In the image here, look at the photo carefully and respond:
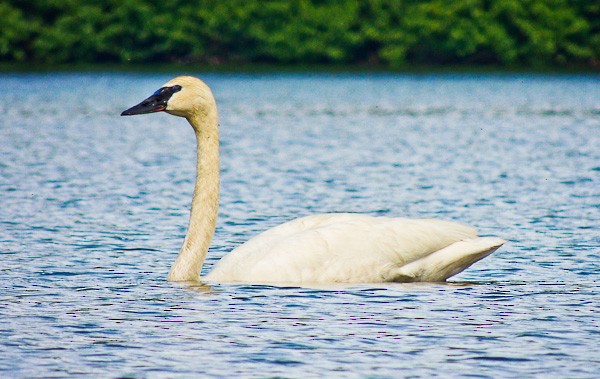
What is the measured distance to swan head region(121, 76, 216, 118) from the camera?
12.3m

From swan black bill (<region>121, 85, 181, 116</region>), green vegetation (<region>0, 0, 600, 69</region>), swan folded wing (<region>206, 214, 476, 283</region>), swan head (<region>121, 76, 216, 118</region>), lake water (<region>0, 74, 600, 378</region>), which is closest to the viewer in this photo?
lake water (<region>0, 74, 600, 378</region>)

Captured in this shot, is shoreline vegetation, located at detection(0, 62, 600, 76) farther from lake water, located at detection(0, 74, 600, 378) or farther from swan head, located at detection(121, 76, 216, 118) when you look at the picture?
swan head, located at detection(121, 76, 216, 118)

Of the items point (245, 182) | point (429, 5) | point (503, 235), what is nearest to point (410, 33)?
point (429, 5)

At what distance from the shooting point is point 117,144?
3139 cm

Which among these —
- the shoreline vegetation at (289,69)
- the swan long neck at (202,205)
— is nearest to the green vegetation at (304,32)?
the shoreline vegetation at (289,69)

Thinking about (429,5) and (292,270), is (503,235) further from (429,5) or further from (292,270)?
(429,5)

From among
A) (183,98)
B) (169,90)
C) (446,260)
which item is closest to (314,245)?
(446,260)

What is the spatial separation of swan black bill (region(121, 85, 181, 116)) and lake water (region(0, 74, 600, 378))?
5.07ft

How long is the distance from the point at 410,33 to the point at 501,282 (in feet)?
246

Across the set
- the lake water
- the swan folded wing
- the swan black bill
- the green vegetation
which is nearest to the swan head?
the swan black bill

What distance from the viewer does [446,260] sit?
11930 millimetres

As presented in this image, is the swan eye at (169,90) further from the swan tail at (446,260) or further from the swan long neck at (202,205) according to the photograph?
the swan tail at (446,260)

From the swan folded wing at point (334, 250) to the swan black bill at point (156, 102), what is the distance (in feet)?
4.78

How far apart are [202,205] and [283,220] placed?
453 centimetres
